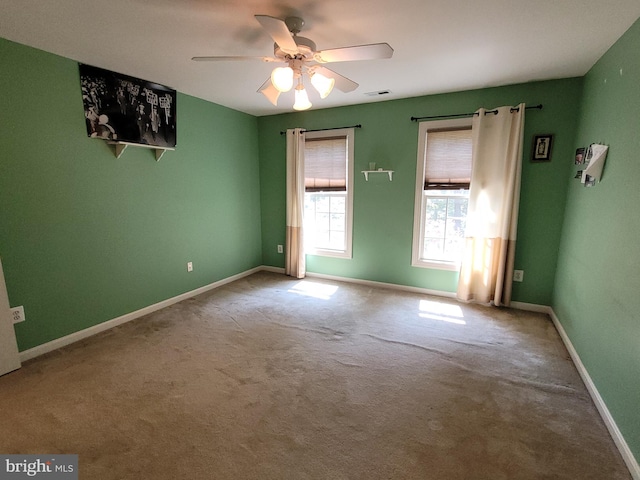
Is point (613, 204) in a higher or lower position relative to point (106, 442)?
higher

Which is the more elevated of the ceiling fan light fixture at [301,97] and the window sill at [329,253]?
the ceiling fan light fixture at [301,97]

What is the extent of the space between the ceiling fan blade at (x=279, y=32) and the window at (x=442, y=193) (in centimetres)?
229

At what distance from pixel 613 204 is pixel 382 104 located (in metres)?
2.57

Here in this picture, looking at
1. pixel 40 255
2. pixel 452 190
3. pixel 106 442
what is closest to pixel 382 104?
pixel 452 190

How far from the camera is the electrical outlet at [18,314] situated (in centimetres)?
232

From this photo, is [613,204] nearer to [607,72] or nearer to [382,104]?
[607,72]

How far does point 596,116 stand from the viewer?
246cm

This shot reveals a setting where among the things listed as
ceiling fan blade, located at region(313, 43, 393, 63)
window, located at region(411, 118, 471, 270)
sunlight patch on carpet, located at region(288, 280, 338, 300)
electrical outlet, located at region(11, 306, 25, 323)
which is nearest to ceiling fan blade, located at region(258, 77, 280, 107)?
ceiling fan blade, located at region(313, 43, 393, 63)

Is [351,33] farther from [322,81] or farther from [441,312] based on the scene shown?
[441,312]

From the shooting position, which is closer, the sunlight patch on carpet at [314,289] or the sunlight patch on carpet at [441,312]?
→ the sunlight patch on carpet at [441,312]

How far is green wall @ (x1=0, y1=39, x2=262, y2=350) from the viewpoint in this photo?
90.4 inches

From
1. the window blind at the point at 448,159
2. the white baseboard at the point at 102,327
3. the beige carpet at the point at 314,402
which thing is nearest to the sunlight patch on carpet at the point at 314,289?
the beige carpet at the point at 314,402

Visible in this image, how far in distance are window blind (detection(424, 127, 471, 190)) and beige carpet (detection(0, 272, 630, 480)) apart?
1.58m

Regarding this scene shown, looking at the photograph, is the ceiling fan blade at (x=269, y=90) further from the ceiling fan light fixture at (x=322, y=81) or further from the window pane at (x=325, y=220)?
the window pane at (x=325, y=220)
